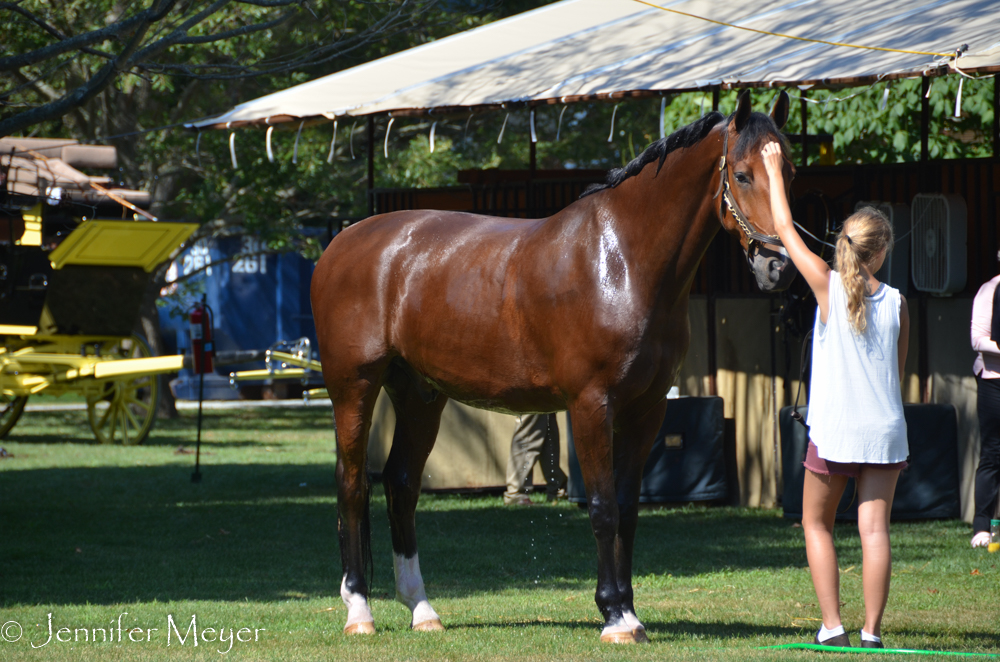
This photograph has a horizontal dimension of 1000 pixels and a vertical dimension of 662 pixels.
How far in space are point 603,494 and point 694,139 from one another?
148cm

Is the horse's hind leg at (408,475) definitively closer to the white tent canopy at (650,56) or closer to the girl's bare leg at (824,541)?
the girl's bare leg at (824,541)

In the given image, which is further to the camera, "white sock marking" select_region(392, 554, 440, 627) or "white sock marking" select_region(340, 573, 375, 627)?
"white sock marking" select_region(392, 554, 440, 627)

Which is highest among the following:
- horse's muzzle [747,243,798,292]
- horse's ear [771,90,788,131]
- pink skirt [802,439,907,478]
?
horse's ear [771,90,788,131]

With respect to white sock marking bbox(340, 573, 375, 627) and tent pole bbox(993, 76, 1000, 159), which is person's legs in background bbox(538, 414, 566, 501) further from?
white sock marking bbox(340, 573, 375, 627)

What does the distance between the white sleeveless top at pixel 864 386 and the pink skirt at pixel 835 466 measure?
0.12ft

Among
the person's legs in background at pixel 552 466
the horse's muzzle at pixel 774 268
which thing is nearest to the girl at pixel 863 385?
the horse's muzzle at pixel 774 268

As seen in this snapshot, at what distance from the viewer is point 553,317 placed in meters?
5.09

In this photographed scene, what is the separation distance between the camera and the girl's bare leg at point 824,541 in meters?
4.72

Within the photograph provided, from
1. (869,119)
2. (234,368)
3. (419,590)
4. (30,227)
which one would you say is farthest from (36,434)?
(419,590)

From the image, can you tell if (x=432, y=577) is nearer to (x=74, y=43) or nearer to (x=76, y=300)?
(x=74, y=43)
